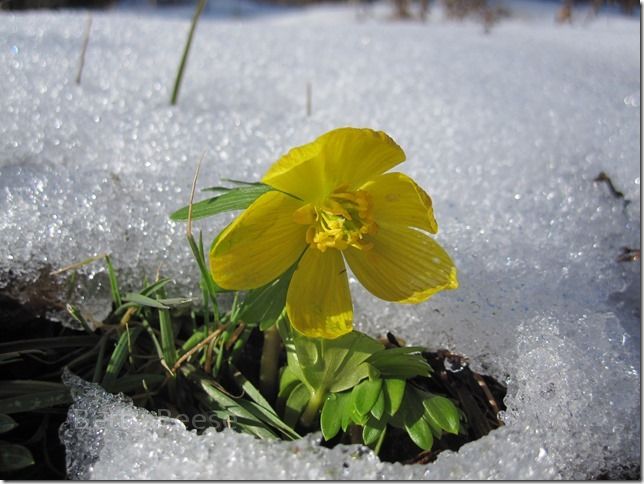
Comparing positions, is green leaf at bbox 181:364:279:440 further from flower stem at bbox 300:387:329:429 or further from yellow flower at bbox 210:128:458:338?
yellow flower at bbox 210:128:458:338

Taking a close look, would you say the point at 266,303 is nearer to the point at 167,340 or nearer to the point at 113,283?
the point at 167,340

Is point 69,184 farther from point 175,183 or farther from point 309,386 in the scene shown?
point 309,386

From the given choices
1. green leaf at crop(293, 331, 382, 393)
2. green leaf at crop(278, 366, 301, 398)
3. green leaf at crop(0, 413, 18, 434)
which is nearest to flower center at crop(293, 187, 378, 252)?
green leaf at crop(293, 331, 382, 393)

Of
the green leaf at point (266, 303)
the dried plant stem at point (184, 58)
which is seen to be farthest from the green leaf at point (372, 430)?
the dried plant stem at point (184, 58)

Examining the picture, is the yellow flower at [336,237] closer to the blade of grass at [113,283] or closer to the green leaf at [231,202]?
the green leaf at [231,202]

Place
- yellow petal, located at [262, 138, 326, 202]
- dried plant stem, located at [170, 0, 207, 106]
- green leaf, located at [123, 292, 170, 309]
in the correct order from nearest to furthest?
yellow petal, located at [262, 138, 326, 202], green leaf, located at [123, 292, 170, 309], dried plant stem, located at [170, 0, 207, 106]

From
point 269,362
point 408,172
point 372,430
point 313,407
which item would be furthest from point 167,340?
point 408,172
